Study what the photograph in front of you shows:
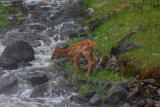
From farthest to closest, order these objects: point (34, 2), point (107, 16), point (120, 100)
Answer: point (34, 2) < point (107, 16) < point (120, 100)

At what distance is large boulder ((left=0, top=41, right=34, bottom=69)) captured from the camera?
1970 cm

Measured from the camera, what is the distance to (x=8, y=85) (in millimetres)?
17344

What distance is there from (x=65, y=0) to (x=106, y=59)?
561 inches

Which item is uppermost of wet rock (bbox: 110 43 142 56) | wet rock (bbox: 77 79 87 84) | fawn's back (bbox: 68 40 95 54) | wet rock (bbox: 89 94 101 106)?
fawn's back (bbox: 68 40 95 54)

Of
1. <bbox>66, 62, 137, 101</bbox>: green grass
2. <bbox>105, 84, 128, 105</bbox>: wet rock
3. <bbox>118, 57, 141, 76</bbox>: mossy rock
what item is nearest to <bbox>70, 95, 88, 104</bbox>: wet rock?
<bbox>66, 62, 137, 101</bbox>: green grass

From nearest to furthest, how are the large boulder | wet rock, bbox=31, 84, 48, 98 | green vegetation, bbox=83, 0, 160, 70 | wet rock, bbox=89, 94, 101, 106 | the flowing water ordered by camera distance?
wet rock, bbox=89, 94, 101, 106 → the flowing water → wet rock, bbox=31, 84, 48, 98 → green vegetation, bbox=83, 0, 160, 70 → the large boulder

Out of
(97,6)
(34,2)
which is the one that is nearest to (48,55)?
(97,6)

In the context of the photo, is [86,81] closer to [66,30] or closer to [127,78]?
[127,78]

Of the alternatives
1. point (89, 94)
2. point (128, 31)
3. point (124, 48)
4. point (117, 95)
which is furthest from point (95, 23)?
point (117, 95)

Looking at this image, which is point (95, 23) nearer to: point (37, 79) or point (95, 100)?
point (37, 79)

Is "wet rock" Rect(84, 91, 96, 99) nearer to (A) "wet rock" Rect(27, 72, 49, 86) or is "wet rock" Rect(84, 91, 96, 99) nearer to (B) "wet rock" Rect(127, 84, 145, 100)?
(B) "wet rock" Rect(127, 84, 145, 100)

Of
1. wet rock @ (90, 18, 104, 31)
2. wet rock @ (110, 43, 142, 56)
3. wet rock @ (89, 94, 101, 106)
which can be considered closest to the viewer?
wet rock @ (89, 94, 101, 106)

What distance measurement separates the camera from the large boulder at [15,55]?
776 inches

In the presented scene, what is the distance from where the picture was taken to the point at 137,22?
73.5ft
